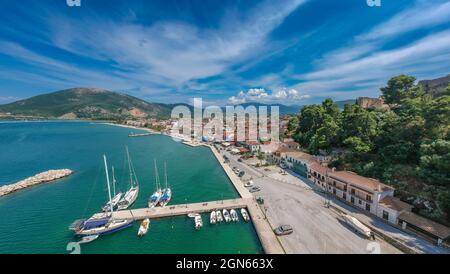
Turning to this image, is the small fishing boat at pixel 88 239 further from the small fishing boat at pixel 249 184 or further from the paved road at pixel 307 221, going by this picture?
the small fishing boat at pixel 249 184

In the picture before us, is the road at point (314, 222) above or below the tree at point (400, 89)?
below

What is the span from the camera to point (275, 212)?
17531mm

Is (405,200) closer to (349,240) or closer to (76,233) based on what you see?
(349,240)

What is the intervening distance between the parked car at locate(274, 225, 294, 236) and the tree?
27606 millimetres

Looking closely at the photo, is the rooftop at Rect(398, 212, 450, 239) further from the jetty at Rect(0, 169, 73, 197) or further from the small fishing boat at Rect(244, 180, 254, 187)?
the jetty at Rect(0, 169, 73, 197)

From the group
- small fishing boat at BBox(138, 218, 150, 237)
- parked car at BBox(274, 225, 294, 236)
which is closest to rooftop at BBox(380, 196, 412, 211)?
parked car at BBox(274, 225, 294, 236)

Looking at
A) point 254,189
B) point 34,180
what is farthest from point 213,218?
point 34,180

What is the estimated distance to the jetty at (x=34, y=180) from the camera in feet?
80.4

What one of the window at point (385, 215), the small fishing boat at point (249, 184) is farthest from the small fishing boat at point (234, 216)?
the window at point (385, 215)

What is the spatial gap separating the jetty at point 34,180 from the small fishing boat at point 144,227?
20290 mm

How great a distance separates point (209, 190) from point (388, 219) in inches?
655

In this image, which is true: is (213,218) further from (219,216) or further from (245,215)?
(245,215)

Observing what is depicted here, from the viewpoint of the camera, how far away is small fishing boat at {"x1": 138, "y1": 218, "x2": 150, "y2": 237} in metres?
15.9

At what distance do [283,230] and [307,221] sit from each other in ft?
8.45
